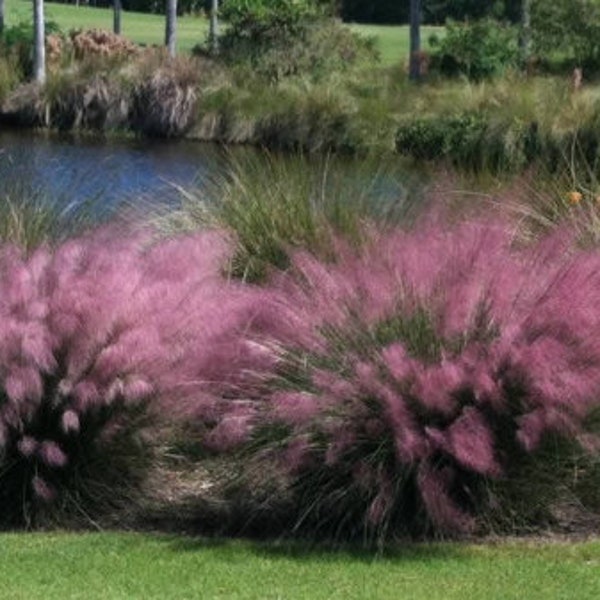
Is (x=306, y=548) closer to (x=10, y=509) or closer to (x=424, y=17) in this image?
(x=10, y=509)

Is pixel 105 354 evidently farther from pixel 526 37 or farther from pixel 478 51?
pixel 526 37

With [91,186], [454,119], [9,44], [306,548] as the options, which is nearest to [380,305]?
[306,548]

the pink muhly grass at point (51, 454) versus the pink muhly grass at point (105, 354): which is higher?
the pink muhly grass at point (105, 354)

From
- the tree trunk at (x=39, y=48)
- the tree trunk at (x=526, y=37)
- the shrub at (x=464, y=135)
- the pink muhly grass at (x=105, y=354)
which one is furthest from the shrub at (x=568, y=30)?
the pink muhly grass at (x=105, y=354)

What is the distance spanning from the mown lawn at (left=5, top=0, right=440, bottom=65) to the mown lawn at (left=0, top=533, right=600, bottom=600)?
148 feet

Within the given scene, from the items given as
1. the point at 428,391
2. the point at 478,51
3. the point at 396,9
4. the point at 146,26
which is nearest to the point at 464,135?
the point at 478,51

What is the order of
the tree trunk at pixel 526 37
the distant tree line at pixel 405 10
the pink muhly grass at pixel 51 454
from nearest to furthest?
the pink muhly grass at pixel 51 454 < the tree trunk at pixel 526 37 < the distant tree line at pixel 405 10

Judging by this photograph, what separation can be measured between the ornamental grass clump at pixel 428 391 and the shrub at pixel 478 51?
2904 centimetres

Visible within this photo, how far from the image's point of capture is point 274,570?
6.73 m

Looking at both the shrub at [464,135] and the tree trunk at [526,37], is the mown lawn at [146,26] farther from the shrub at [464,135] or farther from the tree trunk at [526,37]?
the shrub at [464,135]

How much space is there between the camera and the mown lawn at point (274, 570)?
6387 mm

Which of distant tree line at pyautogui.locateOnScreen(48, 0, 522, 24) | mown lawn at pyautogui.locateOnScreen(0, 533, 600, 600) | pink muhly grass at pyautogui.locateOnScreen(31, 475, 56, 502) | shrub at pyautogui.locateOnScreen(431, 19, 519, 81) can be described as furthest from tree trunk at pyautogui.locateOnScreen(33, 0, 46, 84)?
mown lawn at pyautogui.locateOnScreen(0, 533, 600, 600)

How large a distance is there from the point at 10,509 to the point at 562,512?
2.71m

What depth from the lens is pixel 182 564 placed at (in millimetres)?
6801
